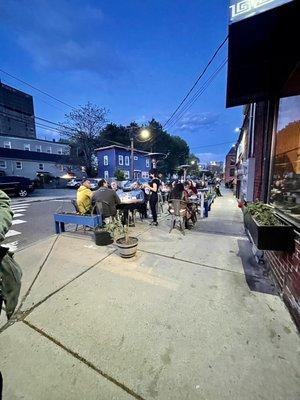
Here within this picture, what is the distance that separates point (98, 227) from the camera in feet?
16.2

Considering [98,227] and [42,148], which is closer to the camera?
[98,227]

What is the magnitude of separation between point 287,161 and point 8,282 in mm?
3962

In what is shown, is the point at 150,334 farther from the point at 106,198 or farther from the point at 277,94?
the point at 277,94

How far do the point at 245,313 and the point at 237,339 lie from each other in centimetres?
45

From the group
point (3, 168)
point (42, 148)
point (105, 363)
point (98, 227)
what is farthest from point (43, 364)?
point (42, 148)

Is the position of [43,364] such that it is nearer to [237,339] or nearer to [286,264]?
[237,339]

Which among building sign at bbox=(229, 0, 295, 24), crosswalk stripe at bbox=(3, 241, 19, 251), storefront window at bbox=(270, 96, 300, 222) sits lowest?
crosswalk stripe at bbox=(3, 241, 19, 251)

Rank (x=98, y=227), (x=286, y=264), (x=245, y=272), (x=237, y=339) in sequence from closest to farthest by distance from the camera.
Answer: (x=237, y=339) → (x=286, y=264) → (x=245, y=272) → (x=98, y=227)

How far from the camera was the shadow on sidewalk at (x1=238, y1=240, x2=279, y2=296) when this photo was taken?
2.87 meters

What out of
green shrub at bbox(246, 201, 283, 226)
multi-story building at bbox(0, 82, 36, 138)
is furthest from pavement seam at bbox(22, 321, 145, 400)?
multi-story building at bbox(0, 82, 36, 138)

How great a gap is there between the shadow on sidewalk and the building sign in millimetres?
3246

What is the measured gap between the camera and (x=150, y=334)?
2.08 metres

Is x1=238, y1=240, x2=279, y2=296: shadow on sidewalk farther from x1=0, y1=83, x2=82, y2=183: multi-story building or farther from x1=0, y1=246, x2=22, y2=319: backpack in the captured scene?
x1=0, y1=83, x2=82, y2=183: multi-story building

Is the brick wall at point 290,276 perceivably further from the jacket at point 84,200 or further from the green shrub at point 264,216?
the jacket at point 84,200
